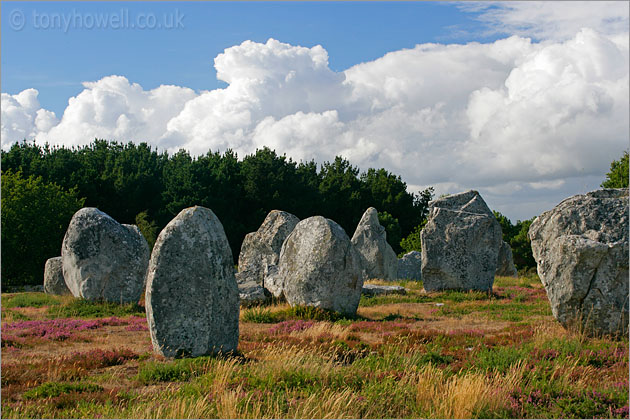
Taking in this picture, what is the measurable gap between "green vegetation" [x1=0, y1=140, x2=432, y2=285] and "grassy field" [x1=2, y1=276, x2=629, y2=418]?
797 inches

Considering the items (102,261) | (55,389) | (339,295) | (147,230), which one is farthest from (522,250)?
(55,389)

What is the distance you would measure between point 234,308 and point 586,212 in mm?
8023

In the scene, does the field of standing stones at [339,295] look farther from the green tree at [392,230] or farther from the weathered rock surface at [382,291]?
the green tree at [392,230]

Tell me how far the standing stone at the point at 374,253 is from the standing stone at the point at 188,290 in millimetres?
20708

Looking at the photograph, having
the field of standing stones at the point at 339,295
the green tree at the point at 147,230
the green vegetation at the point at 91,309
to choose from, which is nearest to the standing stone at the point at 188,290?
the field of standing stones at the point at 339,295

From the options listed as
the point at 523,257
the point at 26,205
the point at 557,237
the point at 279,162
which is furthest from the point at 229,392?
the point at 279,162

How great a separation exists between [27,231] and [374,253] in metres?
20.5

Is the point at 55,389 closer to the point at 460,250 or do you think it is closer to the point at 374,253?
the point at 460,250

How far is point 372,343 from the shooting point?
12406mm

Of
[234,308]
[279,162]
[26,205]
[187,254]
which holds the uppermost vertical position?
[279,162]

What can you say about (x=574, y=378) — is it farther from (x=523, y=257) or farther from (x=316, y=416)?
(x=523, y=257)

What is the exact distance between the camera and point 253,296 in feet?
62.8

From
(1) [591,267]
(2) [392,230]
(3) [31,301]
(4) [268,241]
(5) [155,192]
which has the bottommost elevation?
(3) [31,301]

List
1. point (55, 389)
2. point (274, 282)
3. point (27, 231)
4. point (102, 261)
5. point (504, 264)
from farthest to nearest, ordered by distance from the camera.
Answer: point (504, 264) → point (27, 231) → point (102, 261) → point (274, 282) → point (55, 389)
